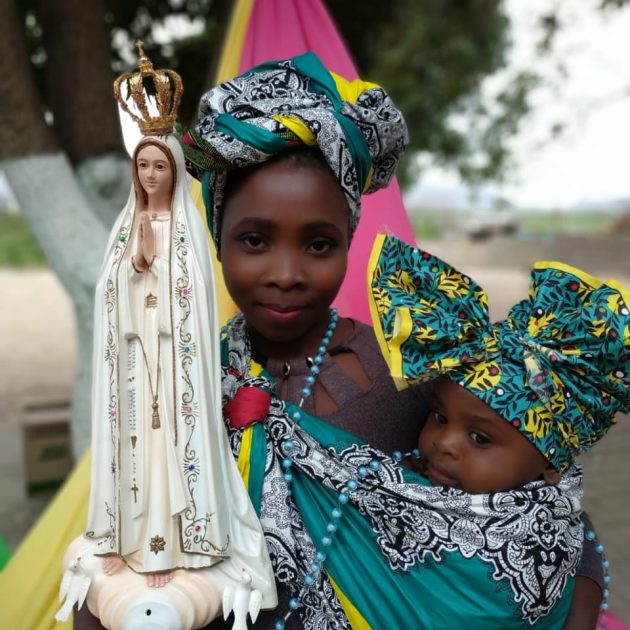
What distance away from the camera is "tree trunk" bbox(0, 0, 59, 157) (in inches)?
100

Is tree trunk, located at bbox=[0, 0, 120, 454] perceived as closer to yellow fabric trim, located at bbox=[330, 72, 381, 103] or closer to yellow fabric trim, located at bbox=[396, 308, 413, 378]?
yellow fabric trim, located at bbox=[330, 72, 381, 103]

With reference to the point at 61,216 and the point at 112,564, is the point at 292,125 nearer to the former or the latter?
the point at 112,564

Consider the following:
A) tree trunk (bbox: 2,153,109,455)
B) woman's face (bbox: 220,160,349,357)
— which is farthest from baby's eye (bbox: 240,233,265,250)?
tree trunk (bbox: 2,153,109,455)

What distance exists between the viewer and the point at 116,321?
3.70 ft

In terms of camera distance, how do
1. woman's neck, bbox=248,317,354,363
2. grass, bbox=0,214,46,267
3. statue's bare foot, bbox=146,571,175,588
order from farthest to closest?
grass, bbox=0,214,46,267 → woman's neck, bbox=248,317,354,363 → statue's bare foot, bbox=146,571,175,588

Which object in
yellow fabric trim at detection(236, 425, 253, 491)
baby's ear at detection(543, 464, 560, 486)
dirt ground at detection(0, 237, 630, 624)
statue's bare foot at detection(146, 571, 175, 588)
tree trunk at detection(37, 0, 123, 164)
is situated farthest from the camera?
dirt ground at detection(0, 237, 630, 624)

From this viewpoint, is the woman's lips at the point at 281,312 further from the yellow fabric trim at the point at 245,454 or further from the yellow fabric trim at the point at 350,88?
the yellow fabric trim at the point at 350,88

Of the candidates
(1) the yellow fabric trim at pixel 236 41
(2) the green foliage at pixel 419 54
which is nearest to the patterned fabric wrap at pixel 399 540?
(1) the yellow fabric trim at pixel 236 41

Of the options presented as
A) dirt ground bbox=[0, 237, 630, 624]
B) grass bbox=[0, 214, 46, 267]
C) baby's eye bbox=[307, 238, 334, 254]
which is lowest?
grass bbox=[0, 214, 46, 267]

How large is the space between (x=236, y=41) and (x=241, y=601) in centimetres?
197

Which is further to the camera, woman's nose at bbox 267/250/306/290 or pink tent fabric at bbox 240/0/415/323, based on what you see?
pink tent fabric at bbox 240/0/415/323

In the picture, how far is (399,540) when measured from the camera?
4.43 feet

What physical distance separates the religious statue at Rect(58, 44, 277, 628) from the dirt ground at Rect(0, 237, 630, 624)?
2.51 m

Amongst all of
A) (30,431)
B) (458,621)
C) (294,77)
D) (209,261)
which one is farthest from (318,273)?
(30,431)
